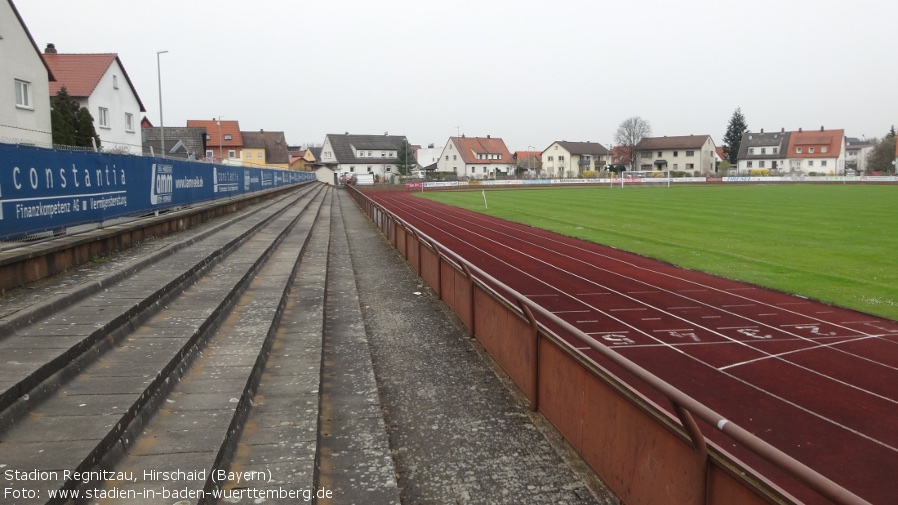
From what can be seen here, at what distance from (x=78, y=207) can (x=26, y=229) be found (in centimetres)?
151

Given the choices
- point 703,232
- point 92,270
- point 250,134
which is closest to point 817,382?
point 92,270

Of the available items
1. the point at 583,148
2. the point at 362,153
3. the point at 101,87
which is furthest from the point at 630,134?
the point at 101,87

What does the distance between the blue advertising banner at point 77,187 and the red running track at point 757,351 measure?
7.23 metres

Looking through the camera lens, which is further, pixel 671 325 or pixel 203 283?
pixel 671 325

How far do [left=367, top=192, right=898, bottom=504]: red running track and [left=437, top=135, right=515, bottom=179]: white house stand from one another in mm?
100745

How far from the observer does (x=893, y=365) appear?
8336 millimetres

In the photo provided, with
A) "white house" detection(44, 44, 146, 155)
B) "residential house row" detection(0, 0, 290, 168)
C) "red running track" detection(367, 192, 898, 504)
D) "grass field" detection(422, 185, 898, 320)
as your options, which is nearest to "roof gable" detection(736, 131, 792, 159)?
"grass field" detection(422, 185, 898, 320)

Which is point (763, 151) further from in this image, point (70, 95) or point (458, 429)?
point (458, 429)

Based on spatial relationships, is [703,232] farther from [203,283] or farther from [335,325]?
[203,283]

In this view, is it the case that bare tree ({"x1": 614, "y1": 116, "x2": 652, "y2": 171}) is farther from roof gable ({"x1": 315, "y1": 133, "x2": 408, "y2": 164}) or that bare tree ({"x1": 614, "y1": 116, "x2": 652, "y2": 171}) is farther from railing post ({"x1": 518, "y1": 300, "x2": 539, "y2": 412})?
railing post ({"x1": 518, "y1": 300, "x2": 539, "y2": 412})

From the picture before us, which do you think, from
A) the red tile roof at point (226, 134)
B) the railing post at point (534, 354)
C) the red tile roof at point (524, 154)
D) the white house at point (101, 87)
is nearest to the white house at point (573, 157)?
the red tile roof at point (524, 154)

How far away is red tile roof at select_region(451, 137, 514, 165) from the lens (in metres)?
116

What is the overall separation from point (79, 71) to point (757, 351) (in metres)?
41.6

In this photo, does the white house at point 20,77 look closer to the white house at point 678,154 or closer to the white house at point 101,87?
the white house at point 101,87
